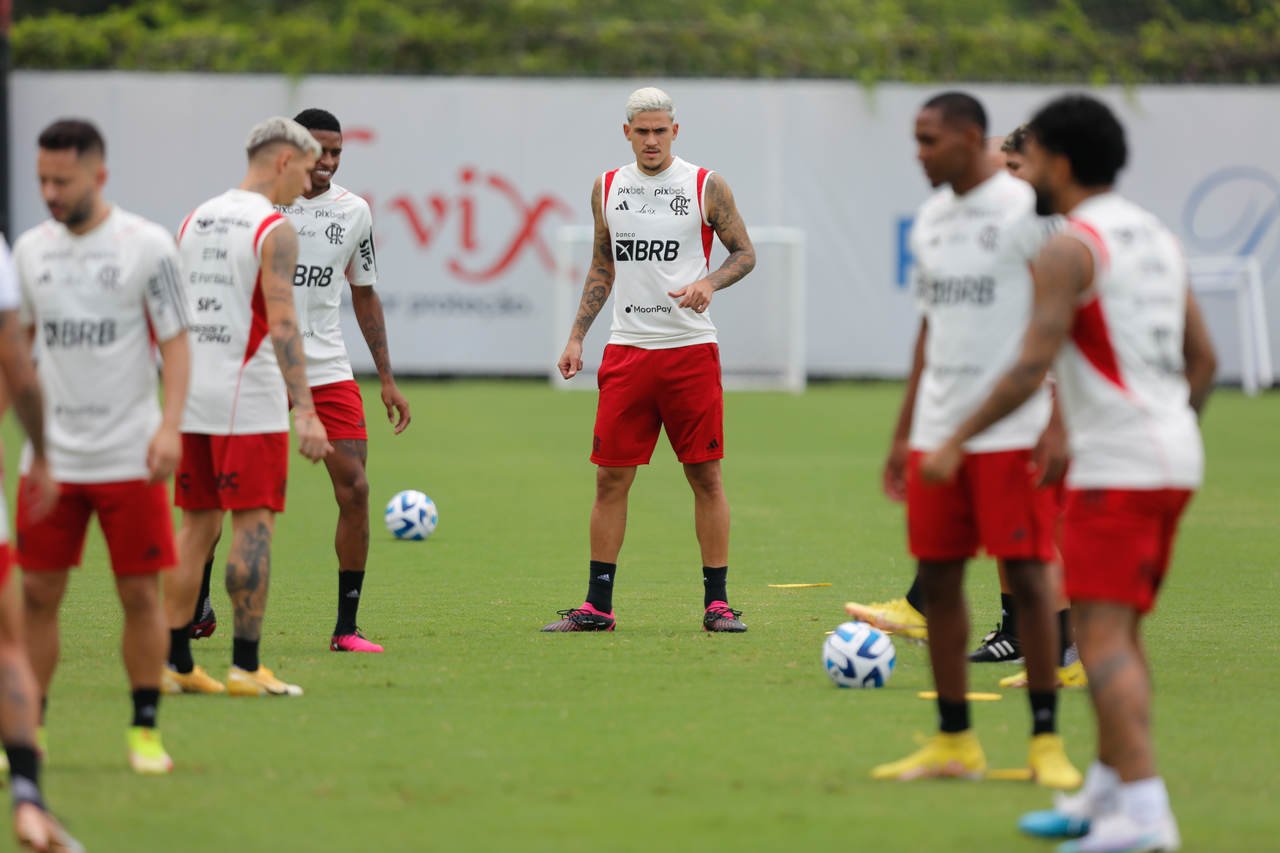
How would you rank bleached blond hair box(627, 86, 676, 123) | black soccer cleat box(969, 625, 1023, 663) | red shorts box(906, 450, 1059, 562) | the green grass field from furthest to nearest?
bleached blond hair box(627, 86, 676, 123) < black soccer cleat box(969, 625, 1023, 663) < red shorts box(906, 450, 1059, 562) < the green grass field

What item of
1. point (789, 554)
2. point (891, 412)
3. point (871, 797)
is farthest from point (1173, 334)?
point (891, 412)

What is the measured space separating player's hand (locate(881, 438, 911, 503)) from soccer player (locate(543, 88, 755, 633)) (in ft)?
8.85

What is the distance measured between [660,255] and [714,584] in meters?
1.62

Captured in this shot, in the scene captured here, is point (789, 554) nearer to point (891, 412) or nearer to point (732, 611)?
point (732, 611)

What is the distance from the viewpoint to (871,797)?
17.3 feet

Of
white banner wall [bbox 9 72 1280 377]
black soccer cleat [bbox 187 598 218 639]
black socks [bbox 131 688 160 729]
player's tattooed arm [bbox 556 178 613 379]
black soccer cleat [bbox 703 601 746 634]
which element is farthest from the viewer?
white banner wall [bbox 9 72 1280 377]

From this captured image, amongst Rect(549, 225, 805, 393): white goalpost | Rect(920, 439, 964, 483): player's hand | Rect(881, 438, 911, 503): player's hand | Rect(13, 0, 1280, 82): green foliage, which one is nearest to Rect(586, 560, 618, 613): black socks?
Rect(881, 438, 911, 503): player's hand

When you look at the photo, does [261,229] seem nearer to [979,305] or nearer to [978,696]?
[979,305]

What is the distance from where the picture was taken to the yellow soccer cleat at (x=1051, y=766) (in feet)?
17.7

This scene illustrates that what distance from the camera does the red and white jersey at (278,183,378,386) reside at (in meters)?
7.90

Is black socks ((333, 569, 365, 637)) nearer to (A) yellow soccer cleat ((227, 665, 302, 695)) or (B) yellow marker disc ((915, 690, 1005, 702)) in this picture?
(A) yellow soccer cleat ((227, 665, 302, 695))

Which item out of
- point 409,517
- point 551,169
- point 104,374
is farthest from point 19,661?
point 551,169

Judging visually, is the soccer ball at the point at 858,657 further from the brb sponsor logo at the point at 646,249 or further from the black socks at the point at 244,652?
the brb sponsor logo at the point at 646,249

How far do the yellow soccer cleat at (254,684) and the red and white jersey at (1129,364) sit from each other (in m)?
3.26
